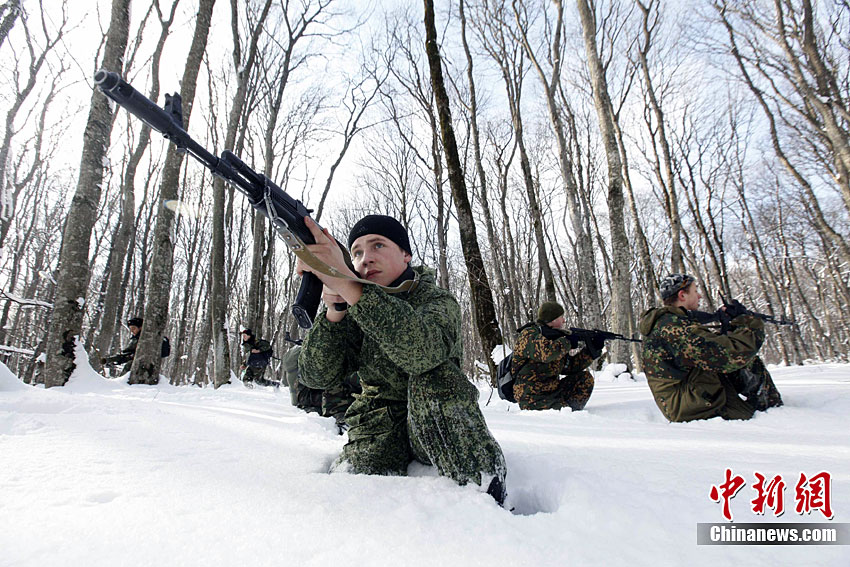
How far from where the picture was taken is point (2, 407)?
6.86ft

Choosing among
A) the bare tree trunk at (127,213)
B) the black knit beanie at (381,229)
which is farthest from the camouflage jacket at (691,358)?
the bare tree trunk at (127,213)

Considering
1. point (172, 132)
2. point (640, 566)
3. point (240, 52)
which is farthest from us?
point (240, 52)

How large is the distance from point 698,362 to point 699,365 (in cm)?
4

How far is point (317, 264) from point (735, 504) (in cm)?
149

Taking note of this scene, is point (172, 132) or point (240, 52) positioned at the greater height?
point (240, 52)

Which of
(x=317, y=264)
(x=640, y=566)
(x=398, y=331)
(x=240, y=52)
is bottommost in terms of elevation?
(x=640, y=566)

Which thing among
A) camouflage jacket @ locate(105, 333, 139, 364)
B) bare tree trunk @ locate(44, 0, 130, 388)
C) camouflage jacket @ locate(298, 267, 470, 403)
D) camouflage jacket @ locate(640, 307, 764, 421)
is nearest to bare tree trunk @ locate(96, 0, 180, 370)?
camouflage jacket @ locate(105, 333, 139, 364)

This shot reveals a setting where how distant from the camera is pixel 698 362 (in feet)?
8.98

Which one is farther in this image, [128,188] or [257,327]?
[257,327]

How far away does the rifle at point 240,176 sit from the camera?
1444 millimetres

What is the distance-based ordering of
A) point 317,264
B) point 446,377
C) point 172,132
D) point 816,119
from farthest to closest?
point 816,119 → point 172,132 → point 446,377 → point 317,264

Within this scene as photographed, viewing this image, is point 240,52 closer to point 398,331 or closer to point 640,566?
point 398,331

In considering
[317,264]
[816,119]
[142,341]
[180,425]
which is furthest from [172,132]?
[816,119]

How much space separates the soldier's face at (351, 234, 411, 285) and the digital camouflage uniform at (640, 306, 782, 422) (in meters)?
2.27
